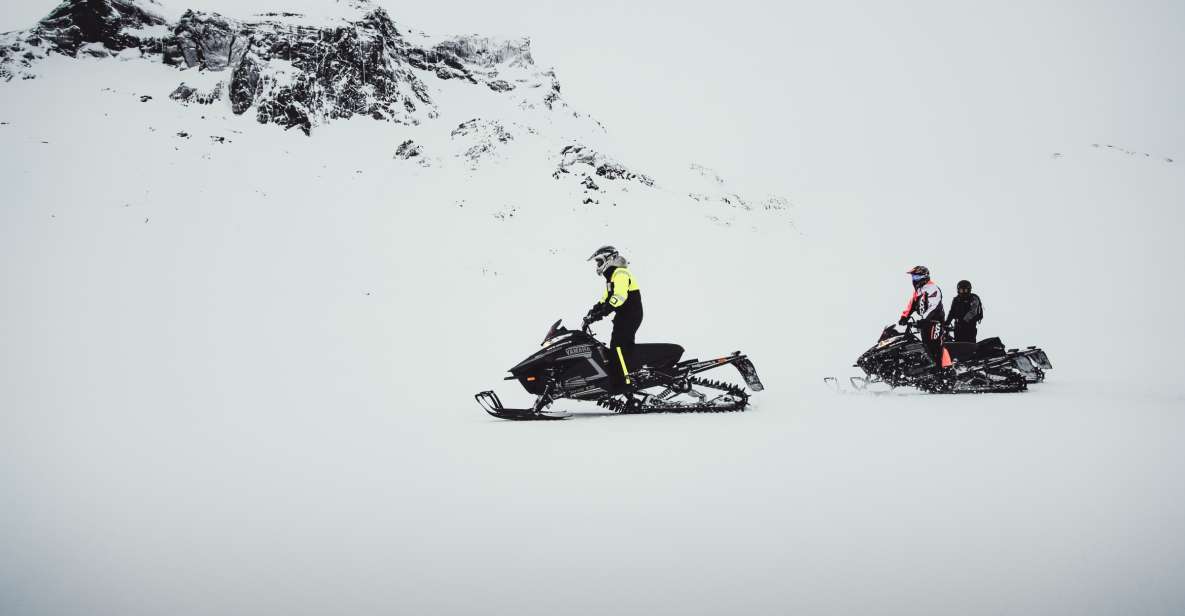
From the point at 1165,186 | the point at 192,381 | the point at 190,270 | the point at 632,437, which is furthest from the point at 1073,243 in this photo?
the point at 190,270

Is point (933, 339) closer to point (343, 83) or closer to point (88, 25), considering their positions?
point (343, 83)

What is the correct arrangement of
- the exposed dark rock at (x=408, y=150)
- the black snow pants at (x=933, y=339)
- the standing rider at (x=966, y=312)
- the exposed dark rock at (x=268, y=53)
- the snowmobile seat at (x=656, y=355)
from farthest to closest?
A: the exposed dark rock at (x=268, y=53)
the exposed dark rock at (x=408, y=150)
the standing rider at (x=966, y=312)
the black snow pants at (x=933, y=339)
the snowmobile seat at (x=656, y=355)

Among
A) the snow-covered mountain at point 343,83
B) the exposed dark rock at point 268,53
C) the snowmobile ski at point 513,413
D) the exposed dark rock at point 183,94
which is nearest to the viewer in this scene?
the snowmobile ski at point 513,413

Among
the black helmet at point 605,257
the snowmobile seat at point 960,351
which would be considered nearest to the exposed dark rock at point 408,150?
the black helmet at point 605,257

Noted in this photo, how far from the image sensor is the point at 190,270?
43.8 feet

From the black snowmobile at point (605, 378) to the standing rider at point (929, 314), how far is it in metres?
3.21

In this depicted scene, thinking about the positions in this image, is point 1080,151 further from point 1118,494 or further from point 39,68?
point 39,68

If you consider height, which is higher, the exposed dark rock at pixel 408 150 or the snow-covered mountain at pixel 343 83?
the snow-covered mountain at pixel 343 83

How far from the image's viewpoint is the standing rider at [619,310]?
6.78 meters

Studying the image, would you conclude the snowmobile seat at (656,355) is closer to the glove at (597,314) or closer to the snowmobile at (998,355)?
the glove at (597,314)

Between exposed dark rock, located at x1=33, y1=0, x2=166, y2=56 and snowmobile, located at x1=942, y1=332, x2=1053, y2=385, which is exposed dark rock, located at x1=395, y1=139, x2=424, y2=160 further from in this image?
snowmobile, located at x1=942, y1=332, x2=1053, y2=385

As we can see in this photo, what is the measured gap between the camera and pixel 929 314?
8.18 m

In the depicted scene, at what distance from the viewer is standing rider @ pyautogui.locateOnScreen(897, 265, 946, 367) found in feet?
26.6

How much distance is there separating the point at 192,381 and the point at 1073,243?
2769 centimetres
